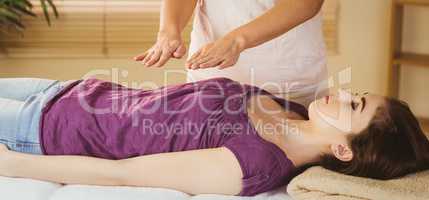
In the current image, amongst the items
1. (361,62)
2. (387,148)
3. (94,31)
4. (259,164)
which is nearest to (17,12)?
(94,31)

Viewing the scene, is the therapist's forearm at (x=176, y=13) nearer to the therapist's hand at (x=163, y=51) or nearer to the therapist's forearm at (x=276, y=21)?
the therapist's hand at (x=163, y=51)

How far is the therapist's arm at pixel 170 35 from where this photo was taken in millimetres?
1867

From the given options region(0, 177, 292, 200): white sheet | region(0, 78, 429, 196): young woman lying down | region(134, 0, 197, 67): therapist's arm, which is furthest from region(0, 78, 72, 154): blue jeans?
region(134, 0, 197, 67): therapist's arm

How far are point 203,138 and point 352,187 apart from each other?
1.37 ft

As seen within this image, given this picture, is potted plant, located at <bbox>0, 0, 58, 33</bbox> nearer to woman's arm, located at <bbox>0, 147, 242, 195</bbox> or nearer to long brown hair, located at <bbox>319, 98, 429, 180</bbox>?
woman's arm, located at <bbox>0, 147, 242, 195</bbox>

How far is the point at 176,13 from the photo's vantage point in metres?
2.18

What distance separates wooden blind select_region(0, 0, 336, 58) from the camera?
370cm

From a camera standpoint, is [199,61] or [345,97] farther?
[345,97]

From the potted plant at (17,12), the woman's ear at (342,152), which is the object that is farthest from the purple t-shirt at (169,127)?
the potted plant at (17,12)

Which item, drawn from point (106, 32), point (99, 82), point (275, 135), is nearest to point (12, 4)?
point (106, 32)

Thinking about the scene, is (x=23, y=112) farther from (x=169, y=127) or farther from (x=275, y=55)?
(x=275, y=55)

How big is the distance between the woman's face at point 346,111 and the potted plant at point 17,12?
6.38 ft

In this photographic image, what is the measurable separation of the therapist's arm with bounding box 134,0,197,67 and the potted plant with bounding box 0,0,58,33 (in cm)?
145

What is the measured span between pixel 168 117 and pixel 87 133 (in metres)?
0.22
